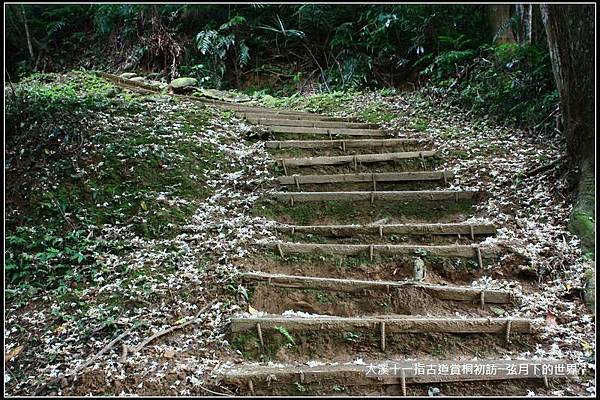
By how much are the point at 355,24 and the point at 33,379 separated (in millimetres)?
11835

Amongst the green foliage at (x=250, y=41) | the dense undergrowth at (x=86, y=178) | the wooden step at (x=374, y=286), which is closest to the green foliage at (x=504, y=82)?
the green foliage at (x=250, y=41)

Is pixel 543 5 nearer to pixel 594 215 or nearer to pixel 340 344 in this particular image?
pixel 594 215

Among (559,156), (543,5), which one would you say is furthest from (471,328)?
(543,5)

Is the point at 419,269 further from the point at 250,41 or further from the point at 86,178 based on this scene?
the point at 250,41

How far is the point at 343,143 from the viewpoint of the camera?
6.75 meters

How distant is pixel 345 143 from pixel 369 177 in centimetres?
112

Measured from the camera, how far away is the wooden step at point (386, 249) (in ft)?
14.0

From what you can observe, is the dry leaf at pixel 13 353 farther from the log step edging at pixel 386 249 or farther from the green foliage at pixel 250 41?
the green foliage at pixel 250 41

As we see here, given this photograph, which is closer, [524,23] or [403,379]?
[403,379]

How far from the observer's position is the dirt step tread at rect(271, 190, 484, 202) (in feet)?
17.3

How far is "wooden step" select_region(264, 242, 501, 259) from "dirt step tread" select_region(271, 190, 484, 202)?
0.98 meters

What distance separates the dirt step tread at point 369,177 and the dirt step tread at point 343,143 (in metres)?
0.98

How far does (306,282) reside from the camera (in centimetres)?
398

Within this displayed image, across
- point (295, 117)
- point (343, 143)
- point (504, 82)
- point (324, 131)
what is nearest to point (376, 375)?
point (343, 143)
